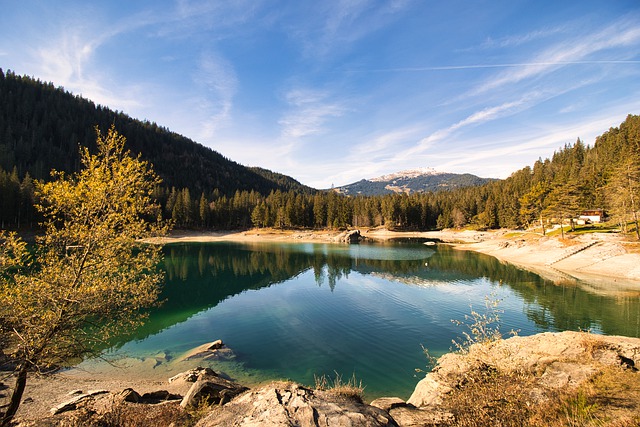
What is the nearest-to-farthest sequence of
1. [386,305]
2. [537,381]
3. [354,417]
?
1. [354,417]
2. [537,381]
3. [386,305]

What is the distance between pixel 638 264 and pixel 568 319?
82.5ft

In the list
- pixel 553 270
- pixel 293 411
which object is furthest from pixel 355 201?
pixel 293 411

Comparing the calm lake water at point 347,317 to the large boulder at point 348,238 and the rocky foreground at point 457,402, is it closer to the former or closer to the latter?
the rocky foreground at point 457,402

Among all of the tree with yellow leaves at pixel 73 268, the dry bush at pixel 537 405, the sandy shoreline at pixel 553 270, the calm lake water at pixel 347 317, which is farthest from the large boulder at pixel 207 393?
the dry bush at pixel 537 405

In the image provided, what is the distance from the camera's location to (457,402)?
7.80 metres

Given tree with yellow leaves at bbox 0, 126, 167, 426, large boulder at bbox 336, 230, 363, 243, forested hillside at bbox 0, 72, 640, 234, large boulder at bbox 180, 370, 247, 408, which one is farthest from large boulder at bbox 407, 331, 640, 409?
large boulder at bbox 336, 230, 363, 243

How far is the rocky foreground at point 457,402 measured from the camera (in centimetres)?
680

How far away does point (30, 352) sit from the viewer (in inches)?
347

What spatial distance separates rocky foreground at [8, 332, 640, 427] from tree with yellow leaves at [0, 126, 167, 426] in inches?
90.4

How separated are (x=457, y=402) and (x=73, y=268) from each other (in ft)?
44.7

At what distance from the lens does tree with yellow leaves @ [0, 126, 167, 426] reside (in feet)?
30.8

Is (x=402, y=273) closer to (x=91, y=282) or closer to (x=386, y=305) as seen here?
(x=386, y=305)

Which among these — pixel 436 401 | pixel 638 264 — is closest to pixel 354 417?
pixel 436 401

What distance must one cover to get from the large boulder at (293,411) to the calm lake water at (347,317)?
19.9 ft
